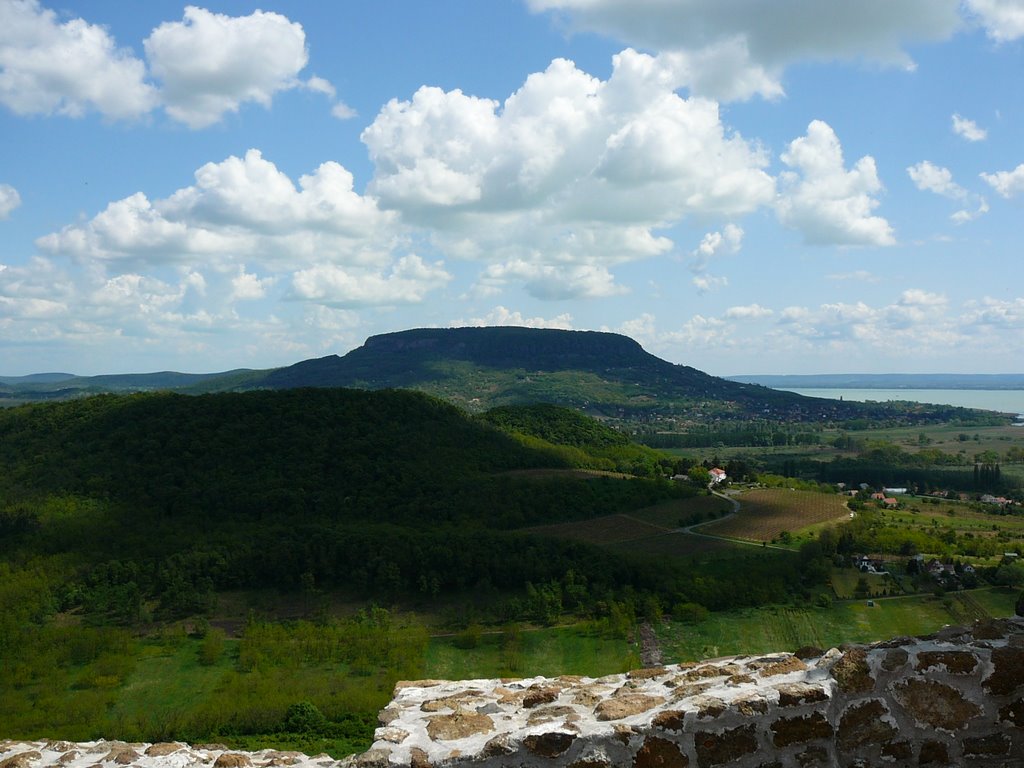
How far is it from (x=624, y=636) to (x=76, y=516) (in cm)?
4388

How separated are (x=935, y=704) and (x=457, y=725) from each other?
3.14 metres

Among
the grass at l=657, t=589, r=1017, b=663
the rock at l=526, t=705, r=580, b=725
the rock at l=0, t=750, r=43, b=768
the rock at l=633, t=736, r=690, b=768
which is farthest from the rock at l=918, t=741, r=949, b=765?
the grass at l=657, t=589, r=1017, b=663

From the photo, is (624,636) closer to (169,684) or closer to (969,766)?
(169,684)

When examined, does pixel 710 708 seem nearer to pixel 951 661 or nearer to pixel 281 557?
pixel 951 661

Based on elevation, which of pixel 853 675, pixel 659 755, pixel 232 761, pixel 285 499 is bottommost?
pixel 285 499

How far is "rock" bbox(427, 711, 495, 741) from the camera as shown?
4770 millimetres

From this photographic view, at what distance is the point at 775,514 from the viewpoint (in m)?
64.6

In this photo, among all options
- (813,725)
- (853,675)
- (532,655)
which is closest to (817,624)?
(532,655)

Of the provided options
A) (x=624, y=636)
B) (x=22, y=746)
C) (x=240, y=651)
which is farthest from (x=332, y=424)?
(x=22, y=746)

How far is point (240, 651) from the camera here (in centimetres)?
3941

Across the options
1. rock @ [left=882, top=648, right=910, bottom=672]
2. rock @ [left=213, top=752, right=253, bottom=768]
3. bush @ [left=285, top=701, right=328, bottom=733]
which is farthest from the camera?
bush @ [left=285, top=701, right=328, bottom=733]

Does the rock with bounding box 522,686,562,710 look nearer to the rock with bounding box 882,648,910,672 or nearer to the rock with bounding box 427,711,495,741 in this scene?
the rock with bounding box 427,711,495,741

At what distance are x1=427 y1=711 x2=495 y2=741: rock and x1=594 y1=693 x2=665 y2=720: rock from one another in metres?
0.78

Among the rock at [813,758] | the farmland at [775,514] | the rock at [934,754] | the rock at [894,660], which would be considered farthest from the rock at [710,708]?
the farmland at [775,514]
